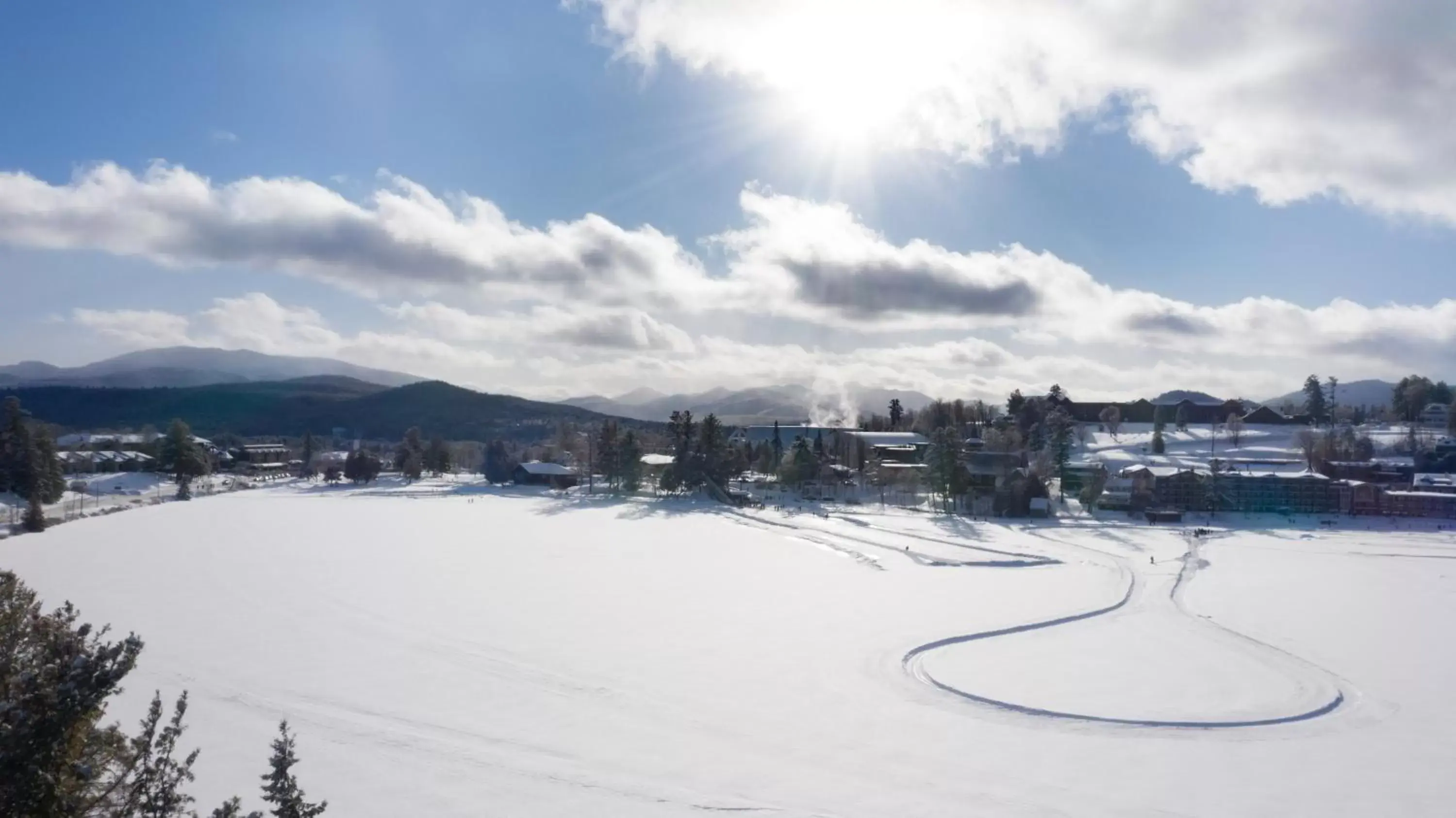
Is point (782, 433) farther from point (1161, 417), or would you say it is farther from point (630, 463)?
point (630, 463)

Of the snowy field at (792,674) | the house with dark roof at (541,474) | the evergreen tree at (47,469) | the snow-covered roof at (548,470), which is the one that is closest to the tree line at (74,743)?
the snowy field at (792,674)

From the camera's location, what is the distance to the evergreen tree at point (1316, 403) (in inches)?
4158

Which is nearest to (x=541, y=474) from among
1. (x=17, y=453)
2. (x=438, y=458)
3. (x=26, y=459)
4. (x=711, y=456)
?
(x=438, y=458)

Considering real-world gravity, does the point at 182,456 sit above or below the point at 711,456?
below

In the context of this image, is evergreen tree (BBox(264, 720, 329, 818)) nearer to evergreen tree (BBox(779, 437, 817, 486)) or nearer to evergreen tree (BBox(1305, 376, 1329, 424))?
evergreen tree (BBox(779, 437, 817, 486))

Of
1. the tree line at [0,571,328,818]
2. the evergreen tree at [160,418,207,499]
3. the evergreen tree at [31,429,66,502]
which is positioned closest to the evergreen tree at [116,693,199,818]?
the tree line at [0,571,328,818]

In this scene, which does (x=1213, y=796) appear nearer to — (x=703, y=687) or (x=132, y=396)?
(x=703, y=687)

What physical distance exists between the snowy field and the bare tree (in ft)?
185

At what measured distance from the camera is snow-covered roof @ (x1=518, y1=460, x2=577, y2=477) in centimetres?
8288

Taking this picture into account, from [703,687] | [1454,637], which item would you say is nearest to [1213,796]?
[703,687]

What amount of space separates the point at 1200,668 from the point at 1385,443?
80.9 metres

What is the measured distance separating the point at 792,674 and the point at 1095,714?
6.39m

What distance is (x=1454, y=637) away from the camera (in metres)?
25.0

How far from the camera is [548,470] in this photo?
8406cm
